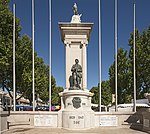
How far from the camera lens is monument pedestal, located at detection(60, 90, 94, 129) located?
1906 cm

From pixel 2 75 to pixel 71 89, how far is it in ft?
56.7

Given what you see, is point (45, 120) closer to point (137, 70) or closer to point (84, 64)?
point (84, 64)

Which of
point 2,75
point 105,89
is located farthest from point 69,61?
point 105,89

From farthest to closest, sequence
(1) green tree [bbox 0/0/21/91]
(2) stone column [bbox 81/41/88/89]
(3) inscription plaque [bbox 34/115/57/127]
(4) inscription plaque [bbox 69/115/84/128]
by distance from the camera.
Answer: (1) green tree [bbox 0/0/21/91] → (2) stone column [bbox 81/41/88/89] → (3) inscription plaque [bbox 34/115/57/127] → (4) inscription plaque [bbox 69/115/84/128]

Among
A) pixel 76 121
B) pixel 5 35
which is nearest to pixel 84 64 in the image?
pixel 76 121

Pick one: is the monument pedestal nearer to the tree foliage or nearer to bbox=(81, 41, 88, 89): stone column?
bbox=(81, 41, 88, 89): stone column

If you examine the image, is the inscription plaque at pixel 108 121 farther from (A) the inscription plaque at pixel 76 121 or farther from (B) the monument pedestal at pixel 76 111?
(A) the inscription plaque at pixel 76 121

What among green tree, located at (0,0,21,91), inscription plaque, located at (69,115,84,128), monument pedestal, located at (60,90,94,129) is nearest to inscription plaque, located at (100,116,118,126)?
monument pedestal, located at (60,90,94,129)

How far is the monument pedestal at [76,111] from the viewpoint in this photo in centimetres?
1906

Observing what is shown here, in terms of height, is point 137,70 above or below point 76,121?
above

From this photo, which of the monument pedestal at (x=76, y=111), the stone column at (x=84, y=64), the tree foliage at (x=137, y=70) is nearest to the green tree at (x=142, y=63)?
the tree foliage at (x=137, y=70)

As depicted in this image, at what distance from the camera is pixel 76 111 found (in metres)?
19.3

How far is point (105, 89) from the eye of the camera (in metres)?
79.2

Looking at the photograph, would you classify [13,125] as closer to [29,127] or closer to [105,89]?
[29,127]
